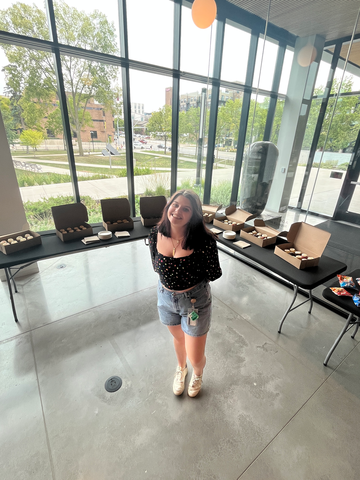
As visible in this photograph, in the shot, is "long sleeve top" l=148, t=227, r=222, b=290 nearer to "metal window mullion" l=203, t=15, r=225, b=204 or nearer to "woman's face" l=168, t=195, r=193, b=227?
"woman's face" l=168, t=195, r=193, b=227

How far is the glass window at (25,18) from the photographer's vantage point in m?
2.35

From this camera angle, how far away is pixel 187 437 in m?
1.41

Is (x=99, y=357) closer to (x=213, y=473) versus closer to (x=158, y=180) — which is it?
(x=213, y=473)

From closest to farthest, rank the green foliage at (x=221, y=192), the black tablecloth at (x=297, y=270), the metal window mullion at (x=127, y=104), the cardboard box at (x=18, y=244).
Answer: the black tablecloth at (x=297, y=270) → the cardboard box at (x=18, y=244) → the metal window mullion at (x=127, y=104) → the green foliage at (x=221, y=192)

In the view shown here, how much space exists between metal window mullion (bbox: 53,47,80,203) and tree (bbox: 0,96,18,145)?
1.82 ft

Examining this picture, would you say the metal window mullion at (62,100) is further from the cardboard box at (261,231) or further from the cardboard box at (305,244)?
the cardboard box at (305,244)

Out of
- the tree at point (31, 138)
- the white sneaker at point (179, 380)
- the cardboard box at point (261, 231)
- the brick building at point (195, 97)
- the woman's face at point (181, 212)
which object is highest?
the brick building at point (195, 97)

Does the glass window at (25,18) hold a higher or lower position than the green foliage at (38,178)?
higher

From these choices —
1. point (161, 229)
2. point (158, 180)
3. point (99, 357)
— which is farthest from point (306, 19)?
point (99, 357)

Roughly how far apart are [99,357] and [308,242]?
2.15 meters

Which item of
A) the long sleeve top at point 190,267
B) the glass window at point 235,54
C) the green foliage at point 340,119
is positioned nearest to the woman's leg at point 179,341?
the long sleeve top at point 190,267

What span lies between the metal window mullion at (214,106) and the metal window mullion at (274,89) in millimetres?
934

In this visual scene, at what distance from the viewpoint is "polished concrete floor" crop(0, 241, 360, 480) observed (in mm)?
1302

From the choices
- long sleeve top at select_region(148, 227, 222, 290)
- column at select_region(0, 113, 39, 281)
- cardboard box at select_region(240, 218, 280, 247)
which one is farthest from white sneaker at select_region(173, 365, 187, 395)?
column at select_region(0, 113, 39, 281)
